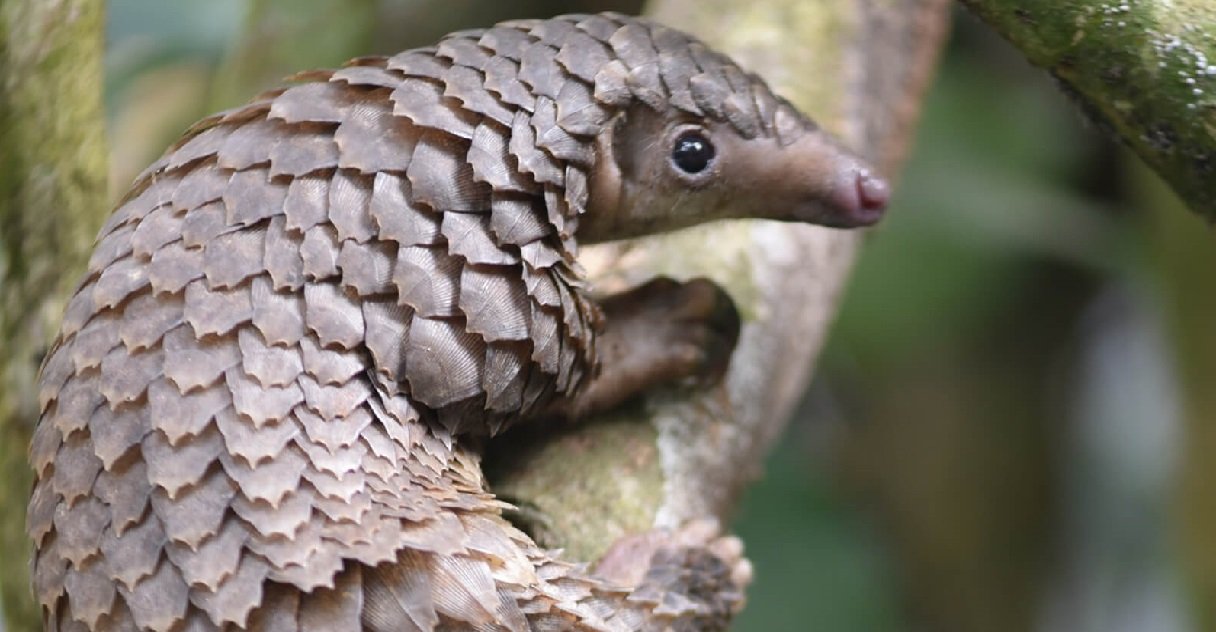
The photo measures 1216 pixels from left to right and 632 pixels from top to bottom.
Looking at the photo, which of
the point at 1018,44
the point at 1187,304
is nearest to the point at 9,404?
the point at 1018,44

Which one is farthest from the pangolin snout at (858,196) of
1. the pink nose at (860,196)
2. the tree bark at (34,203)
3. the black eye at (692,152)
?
the tree bark at (34,203)

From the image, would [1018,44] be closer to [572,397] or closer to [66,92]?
[572,397]

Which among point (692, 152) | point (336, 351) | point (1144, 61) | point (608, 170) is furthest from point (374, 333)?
point (1144, 61)

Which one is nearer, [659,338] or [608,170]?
[608,170]

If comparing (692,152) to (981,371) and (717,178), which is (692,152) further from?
(981,371)

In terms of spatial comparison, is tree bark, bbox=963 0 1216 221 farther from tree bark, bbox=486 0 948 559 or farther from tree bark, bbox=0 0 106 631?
tree bark, bbox=0 0 106 631

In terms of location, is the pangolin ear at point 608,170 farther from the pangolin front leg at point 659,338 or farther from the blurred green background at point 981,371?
the blurred green background at point 981,371

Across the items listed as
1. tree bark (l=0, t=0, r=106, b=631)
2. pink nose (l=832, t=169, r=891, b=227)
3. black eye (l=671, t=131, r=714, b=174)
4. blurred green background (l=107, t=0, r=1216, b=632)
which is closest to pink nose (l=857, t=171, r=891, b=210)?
pink nose (l=832, t=169, r=891, b=227)
